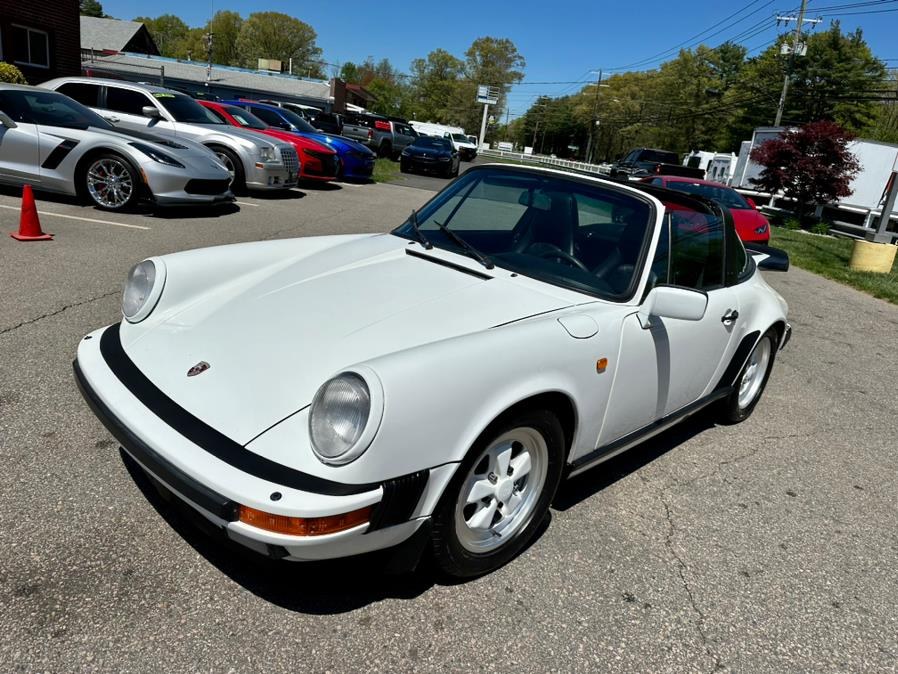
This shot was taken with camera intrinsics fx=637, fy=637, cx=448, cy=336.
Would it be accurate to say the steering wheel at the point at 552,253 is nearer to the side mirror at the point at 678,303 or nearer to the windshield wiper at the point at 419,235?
the side mirror at the point at 678,303

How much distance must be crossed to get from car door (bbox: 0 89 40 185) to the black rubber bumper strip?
6.84 metres

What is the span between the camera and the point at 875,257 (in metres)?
11.7

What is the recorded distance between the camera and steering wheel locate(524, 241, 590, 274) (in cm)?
301

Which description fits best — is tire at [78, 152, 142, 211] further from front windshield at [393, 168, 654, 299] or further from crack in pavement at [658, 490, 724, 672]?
crack in pavement at [658, 490, 724, 672]

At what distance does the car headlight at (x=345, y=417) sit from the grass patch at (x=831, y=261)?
33.8 feet

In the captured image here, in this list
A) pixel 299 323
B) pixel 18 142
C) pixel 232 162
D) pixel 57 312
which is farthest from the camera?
pixel 232 162

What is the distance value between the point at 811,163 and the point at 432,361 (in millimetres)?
21396

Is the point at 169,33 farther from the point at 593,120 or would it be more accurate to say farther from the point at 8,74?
the point at 8,74

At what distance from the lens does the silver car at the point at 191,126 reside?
9961mm

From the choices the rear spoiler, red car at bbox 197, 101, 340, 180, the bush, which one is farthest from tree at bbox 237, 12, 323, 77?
the rear spoiler

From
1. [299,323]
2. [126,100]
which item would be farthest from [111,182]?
[299,323]

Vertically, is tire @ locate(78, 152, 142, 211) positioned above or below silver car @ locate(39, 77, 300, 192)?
below

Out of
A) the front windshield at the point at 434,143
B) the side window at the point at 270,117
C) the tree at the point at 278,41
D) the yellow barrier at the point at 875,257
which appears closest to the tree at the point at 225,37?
the tree at the point at 278,41

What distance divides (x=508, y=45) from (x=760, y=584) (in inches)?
3963
